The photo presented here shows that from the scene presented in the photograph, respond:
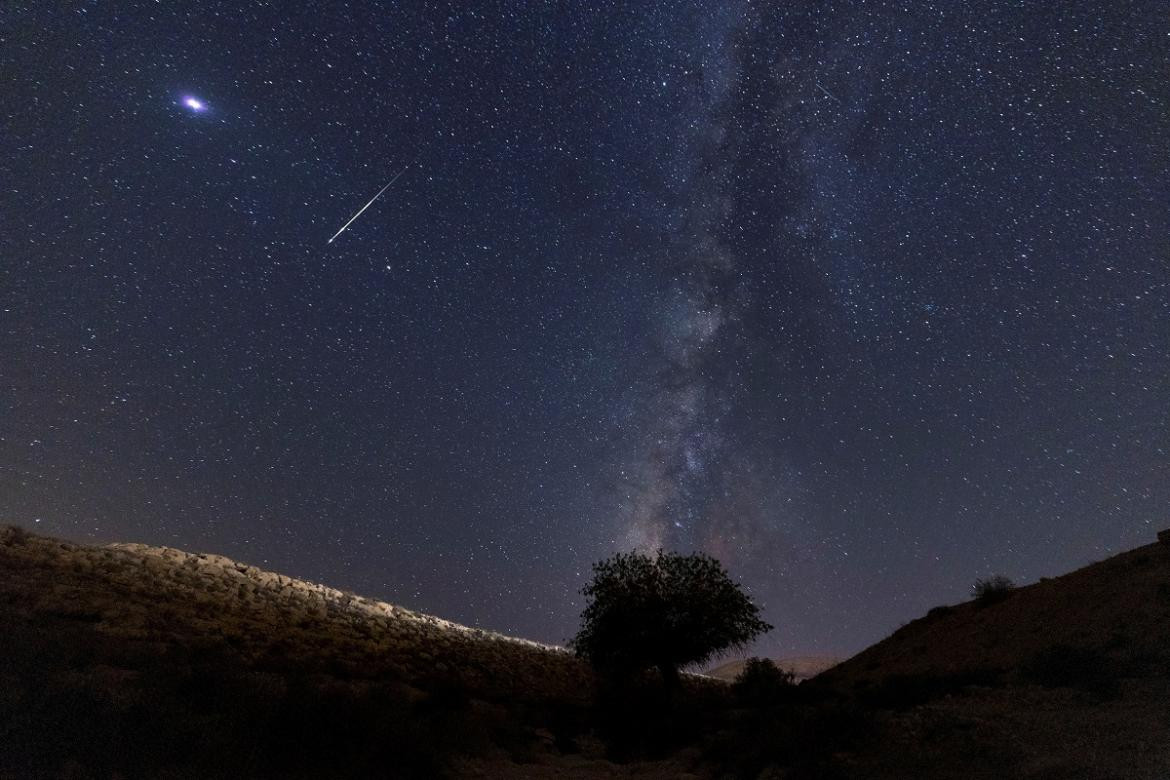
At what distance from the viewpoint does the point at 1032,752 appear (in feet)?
29.1

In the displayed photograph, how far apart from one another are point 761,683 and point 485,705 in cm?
1292

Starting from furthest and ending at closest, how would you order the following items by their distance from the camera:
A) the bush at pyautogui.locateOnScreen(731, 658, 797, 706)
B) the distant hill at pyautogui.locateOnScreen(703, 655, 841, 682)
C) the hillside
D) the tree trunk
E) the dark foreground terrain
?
the distant hill at pyautogui.locateOnScreen(703, 655, 841, 682)
the tree trunk
the bush at pyautogui.locateOnScreen(731, 658, 797, 706)
the dark foreground terrain
the hillside

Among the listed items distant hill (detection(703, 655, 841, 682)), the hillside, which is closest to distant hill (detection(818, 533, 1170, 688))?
the hillside

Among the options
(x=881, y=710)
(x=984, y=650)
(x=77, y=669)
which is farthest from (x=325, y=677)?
(x=984, y=650)

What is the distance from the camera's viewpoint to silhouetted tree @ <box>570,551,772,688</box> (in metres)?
27.4

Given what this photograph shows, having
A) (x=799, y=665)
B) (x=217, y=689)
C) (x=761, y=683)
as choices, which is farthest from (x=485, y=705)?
(x=799, y=665)

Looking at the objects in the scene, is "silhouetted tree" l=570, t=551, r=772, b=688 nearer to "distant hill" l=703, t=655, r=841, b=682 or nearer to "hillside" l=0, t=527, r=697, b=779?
"hillside" l=0, t=527, r=697, b=779

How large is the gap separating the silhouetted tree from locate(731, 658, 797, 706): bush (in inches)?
65.8

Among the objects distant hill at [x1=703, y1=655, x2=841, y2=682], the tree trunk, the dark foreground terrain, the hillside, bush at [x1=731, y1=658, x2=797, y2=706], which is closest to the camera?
the hillside

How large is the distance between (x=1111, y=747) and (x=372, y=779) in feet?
36.0

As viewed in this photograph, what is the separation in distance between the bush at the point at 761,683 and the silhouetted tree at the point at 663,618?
1672mm

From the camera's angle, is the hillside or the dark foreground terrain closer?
the hillside

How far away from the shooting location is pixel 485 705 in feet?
58.5

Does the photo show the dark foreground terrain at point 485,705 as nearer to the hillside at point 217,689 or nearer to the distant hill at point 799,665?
the hillside at point 217,689
